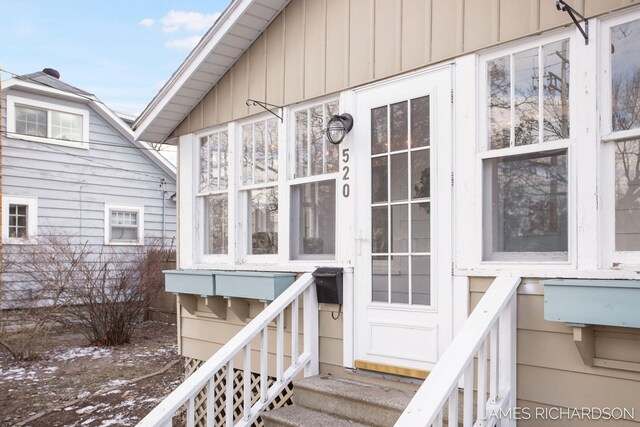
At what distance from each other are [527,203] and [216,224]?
9.91ft

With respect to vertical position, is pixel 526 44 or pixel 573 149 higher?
pixel 526 44

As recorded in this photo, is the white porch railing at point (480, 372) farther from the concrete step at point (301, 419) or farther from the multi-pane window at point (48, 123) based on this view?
the multi-pane window at point (48, 123)

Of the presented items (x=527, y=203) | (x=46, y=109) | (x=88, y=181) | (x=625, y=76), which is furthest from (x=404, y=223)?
(x=46, y=109)

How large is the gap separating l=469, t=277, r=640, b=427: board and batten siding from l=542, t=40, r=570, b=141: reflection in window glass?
820 mm

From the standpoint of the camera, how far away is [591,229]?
2590mm

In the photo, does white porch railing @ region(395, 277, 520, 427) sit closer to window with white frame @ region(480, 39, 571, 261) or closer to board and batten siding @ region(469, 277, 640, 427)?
board and batten siding @ region(469, 277, 640, 427)

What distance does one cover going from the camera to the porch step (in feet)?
9.78

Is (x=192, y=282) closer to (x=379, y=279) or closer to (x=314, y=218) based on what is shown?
(x=314, y=218)

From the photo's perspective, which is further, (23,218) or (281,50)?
(23,218)

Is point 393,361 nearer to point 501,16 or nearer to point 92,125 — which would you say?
point 501,16

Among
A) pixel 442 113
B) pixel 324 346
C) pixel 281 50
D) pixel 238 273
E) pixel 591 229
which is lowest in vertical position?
pixel 324 346

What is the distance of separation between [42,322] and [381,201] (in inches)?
236

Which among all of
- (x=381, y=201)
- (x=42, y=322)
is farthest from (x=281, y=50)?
(x=42, y=322)

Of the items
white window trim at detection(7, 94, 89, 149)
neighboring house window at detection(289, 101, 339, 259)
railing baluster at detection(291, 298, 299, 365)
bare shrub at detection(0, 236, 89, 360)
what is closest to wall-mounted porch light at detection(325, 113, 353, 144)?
neighboring house window at detection(289, 101, 339, 259)
